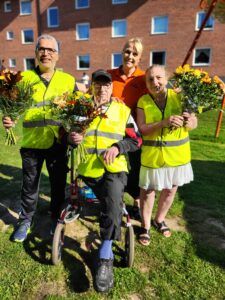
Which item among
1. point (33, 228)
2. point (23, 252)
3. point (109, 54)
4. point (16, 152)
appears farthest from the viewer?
point (109, 54)

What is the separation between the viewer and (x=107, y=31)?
26.6m

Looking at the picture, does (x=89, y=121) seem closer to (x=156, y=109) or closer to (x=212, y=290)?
(x=156, y=109)

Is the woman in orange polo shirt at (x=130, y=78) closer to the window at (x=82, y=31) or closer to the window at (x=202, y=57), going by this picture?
the window at (x=202, y=57)

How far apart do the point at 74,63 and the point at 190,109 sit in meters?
26.9

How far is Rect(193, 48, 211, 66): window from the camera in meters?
23.5

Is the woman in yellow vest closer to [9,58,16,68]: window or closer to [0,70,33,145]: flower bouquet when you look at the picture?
[0,70,33,145]: flower bouquet

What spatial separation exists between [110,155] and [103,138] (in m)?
0.24

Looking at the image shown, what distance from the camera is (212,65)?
23.4 meters

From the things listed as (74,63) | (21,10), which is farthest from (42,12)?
(74,63)

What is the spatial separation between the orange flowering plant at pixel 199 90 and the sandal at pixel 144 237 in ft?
5.21

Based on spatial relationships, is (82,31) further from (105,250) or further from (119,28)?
(105,250)

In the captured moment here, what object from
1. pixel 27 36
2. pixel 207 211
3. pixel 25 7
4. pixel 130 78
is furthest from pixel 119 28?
pixel 207 211

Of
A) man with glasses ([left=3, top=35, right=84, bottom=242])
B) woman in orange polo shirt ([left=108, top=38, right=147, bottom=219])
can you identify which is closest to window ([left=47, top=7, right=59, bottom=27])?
woman in orange polo shirt ([left=108, top=38, right=147, bottom=219])

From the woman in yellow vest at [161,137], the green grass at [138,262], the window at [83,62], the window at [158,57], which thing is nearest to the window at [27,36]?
the window at [83,62]
